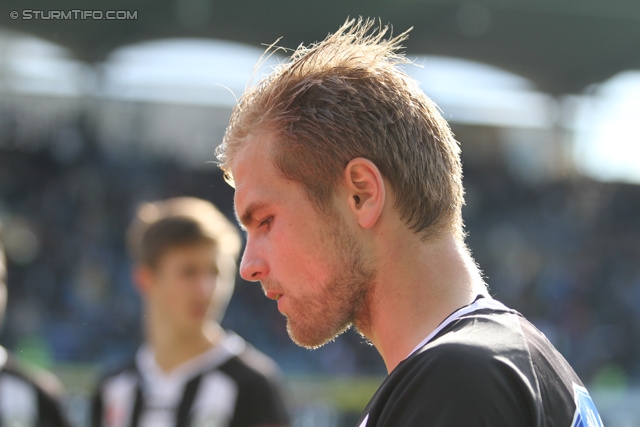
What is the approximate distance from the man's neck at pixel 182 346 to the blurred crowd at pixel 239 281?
5.77 m

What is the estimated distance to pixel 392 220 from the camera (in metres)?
1.44

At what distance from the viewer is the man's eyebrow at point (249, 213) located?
1516 millimetres

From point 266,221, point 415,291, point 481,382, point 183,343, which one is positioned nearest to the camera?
point 481,382

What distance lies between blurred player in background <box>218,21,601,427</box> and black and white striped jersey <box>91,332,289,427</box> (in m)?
1.96

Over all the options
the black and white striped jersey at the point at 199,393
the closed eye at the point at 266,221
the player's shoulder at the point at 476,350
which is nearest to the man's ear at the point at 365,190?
the closed eye at the point at 266,221

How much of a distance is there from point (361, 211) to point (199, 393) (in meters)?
2.48

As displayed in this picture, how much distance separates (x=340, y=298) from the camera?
1.47m

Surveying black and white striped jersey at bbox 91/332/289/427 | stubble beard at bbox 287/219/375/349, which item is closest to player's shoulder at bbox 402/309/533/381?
stubble beard at bbox 287/219/375/349

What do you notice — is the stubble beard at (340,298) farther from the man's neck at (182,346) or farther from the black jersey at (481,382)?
the man's neck at (182,346)

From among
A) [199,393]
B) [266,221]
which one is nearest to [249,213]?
[266,221]

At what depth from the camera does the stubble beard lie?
56.7 inches

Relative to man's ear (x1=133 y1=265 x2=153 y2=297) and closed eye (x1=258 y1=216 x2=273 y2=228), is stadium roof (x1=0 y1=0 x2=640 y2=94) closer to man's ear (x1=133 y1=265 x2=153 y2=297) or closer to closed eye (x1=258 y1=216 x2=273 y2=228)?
man's ear (x1=133 y1=265 x2=153 y2=297)

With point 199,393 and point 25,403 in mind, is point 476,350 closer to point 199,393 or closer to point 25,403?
point 199,393

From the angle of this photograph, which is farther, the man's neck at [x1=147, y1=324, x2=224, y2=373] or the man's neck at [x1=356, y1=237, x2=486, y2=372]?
the man's neck at [x1=147, y1=324, x2=224, y2=373]
